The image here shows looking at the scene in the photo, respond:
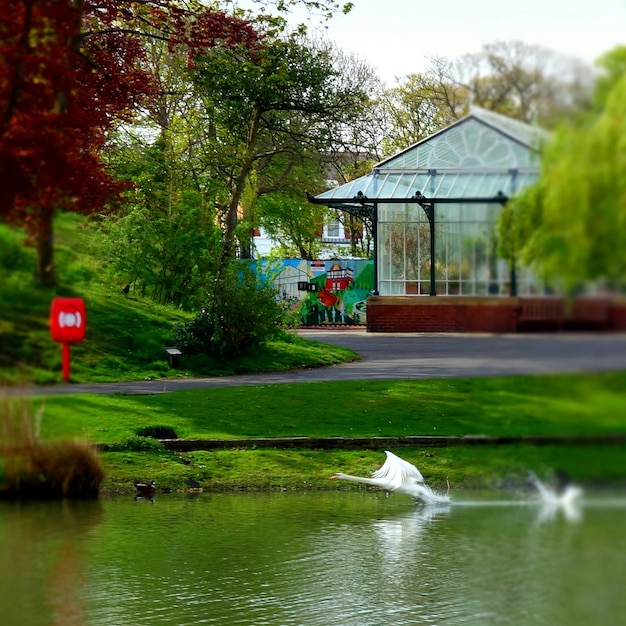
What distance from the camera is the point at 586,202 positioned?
0.97m

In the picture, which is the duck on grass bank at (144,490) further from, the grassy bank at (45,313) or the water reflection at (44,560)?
the grassy bank at (45,313)

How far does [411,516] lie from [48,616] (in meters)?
3.73

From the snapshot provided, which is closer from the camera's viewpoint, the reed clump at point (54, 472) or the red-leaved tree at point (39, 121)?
the red-leaved tree at point (39, 121)

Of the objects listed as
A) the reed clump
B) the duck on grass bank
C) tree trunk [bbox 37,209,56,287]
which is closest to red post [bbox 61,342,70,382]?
tree trunk [bbox 37,209,56,287]

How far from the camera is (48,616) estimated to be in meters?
5.17

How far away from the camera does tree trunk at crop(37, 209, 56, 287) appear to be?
6.34 ft

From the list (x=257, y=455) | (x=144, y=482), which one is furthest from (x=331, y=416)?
(x=144, y=482)

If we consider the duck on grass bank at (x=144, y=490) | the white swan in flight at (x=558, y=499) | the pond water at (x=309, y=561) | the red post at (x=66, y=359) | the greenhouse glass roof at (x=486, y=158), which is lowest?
the duck on grass bank at (x=144, y=490)

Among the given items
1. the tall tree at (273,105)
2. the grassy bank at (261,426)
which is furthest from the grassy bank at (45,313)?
the tall tree at (273,105)

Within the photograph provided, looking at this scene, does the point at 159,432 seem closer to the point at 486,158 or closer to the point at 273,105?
the point at 273,105

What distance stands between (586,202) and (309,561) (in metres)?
5.93

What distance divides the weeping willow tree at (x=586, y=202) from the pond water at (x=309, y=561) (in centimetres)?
22

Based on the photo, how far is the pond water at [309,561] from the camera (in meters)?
1.12

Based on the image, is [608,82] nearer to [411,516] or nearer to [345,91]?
[411,516]
